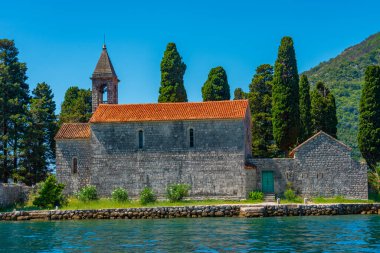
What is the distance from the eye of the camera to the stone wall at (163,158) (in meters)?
41.9

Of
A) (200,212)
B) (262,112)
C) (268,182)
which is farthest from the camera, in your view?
(262,112)

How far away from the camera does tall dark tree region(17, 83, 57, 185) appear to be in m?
50.3

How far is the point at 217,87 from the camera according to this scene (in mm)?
56438

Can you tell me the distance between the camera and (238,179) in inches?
1642

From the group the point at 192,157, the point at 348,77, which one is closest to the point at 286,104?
the point at 192,157

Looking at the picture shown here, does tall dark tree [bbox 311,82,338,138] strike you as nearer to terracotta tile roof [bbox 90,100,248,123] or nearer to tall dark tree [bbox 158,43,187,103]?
terracotta tile roof [bbox 90,100,248,123]

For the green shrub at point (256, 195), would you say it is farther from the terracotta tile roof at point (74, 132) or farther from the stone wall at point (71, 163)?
the terracotta tile roof at point (74, 132)

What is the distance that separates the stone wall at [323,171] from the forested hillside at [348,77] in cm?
3829

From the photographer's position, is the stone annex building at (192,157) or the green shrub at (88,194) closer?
the stone annex building at (192,157)

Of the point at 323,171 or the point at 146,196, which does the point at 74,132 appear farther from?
the point at 323,171

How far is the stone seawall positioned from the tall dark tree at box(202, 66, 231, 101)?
2021 cm

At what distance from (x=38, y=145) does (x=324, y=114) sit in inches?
971

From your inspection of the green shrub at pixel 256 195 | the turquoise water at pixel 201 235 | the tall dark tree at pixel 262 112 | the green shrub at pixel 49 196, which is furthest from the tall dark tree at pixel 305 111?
the green shrub at pixel 49 196

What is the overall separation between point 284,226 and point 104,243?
32.3 ft
